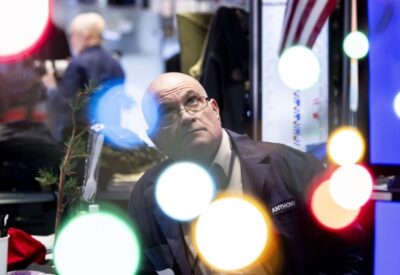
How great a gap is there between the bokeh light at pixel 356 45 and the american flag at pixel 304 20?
0.12 metres

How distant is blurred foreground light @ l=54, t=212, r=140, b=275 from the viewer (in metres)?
1.53

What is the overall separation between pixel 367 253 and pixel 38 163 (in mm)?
1512

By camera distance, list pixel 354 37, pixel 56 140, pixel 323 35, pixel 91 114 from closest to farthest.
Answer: pixel 354 37, pixel 91 114, pixel 323 35, pixel 56 140

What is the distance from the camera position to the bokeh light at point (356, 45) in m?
1.61

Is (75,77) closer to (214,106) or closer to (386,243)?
(214,106)

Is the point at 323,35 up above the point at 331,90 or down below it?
above

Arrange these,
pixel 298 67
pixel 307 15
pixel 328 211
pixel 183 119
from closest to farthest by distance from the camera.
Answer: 1. pixel 183 119
2. pixel 328 211
3. pixel 307 15
4. pixel 298 67

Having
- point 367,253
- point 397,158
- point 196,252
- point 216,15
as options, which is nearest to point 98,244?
point 196,252

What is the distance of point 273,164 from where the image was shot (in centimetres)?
160

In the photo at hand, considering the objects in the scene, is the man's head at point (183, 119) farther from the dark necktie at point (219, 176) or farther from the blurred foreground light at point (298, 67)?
the blurred foreground light at point (298, 67)

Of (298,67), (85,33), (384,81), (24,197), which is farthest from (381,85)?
(85,33)

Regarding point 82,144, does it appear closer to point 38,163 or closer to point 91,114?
point 91,114

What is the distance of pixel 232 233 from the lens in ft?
5.08

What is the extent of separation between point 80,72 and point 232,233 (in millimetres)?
1685
